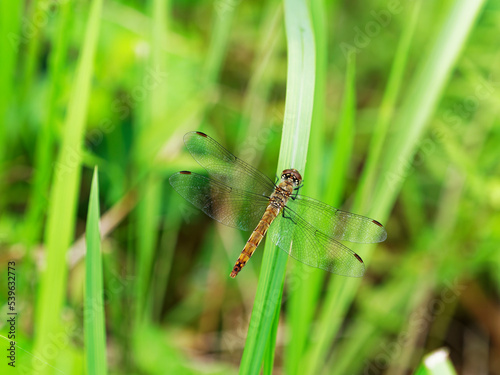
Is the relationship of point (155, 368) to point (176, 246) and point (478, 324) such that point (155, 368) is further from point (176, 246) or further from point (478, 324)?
point (478, 324)

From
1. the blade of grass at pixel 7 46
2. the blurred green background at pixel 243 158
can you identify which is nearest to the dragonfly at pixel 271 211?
the blurred green background at pixel 243 158

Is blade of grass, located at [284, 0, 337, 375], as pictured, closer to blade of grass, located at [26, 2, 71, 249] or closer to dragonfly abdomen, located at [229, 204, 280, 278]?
dragonfly abdomen, located at [229, 204, 280, 278]

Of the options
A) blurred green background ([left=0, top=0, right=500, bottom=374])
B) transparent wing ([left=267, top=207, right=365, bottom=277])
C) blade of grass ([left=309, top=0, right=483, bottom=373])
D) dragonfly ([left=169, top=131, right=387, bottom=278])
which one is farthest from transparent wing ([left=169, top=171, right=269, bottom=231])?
blade of grass ([left=309, top=0, right=483, bottom=373])

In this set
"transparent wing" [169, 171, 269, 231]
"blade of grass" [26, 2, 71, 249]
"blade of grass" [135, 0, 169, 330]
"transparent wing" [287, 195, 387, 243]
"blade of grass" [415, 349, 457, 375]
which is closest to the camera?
"blade of grass" [415, 349, 457, 375]

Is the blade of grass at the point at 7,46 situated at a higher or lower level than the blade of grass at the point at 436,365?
higher

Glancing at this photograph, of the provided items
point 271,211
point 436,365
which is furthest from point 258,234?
point 436,365

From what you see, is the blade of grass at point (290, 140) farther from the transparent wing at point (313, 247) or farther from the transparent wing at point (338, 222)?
the transparent wing at point (338, 222)
